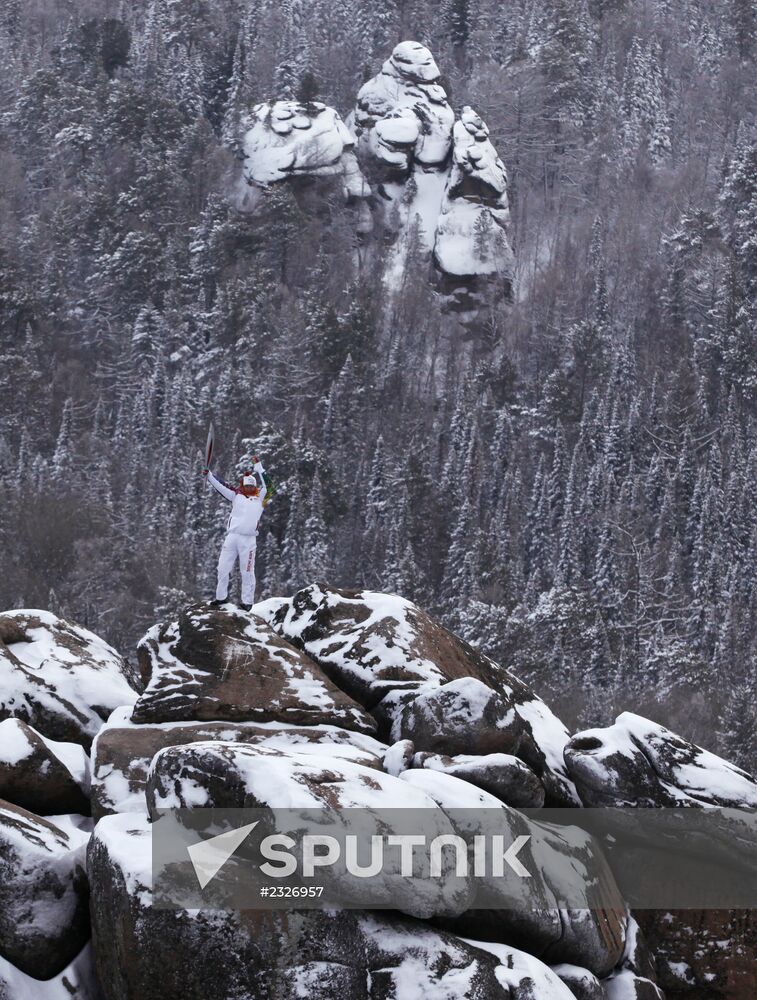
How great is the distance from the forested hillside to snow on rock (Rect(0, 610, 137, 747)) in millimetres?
A: 41011

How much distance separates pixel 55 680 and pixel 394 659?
4.36 metres

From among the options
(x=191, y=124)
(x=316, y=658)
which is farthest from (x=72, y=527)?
(x=316, y=658)

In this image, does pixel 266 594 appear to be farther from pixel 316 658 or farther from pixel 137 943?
pixel 137 943

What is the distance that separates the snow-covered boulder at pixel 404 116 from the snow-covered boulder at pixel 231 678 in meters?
93.4

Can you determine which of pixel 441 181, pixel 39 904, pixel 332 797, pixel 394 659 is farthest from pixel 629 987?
pixel 441 181

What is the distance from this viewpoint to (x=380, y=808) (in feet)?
46.4

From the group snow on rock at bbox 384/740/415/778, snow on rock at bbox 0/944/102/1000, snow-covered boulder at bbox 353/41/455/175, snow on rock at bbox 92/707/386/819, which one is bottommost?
snow on rock at bbox 0/944/102/1000

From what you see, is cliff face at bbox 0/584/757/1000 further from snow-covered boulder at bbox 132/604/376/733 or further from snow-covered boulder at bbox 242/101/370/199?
snow-covered boulder at bbox 242/101/370/199

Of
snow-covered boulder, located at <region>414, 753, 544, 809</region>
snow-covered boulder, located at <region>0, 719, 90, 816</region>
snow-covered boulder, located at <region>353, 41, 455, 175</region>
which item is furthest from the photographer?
snow-covered boulder, located at <region>353, 41, 455, 175</region>

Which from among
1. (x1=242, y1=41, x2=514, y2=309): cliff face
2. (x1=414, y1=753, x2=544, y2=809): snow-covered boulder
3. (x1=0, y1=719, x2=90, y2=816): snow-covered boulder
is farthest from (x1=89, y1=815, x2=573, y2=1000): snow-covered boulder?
(x1=242, y1=41, x2=514, y2=309): cliff face

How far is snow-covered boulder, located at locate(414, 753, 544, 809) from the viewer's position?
1627 cm

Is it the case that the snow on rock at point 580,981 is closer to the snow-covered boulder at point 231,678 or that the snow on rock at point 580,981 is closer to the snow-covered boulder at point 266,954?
the snow-covered boulder at point 266,954

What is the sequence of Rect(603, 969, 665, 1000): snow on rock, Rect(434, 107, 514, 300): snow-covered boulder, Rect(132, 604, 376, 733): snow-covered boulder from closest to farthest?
Rect(603, 969, 665, 1000): snow on rock < Rect(132, 604, 376, 733): snow-covered boulder < Rect(434, 107, 514, 300): snow-covered boulder

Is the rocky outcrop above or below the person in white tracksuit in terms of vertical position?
above
